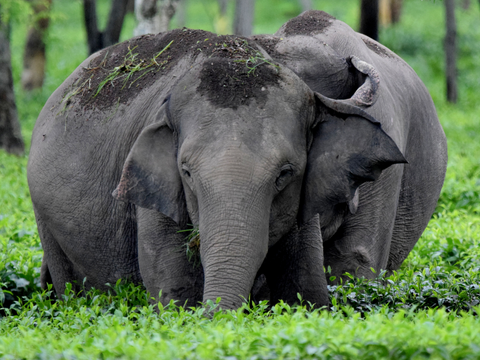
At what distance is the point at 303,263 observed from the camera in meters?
5.15

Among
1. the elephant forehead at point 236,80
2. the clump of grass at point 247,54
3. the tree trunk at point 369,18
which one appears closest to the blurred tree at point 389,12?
the tree trunk at point 369,18

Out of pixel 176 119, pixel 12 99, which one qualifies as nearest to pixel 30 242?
pixel 176 119

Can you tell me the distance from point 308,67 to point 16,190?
6047 millimetres

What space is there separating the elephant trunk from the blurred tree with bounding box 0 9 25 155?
10114 mm

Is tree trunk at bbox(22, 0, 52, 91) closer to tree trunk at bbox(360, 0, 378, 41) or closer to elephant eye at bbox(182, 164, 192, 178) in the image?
tree trunk at bbox(360, 0, 378, 41)

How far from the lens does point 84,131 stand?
5742 mm

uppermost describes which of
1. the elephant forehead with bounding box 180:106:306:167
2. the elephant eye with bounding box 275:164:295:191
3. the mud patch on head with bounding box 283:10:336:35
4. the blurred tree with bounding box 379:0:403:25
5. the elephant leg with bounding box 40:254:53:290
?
the blurred tree with bounding box 379:0:403:25

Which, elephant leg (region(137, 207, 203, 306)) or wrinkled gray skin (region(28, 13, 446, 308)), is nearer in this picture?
wrinkled gray skin (region(28, 13, 446, 308))

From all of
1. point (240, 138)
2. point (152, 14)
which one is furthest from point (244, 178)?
point (152, 14)

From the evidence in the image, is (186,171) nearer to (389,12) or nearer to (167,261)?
(167,261)

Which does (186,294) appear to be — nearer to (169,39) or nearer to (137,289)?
(137,289)

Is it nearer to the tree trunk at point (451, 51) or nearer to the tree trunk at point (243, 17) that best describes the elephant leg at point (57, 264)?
the tree trunk at point (243, 17)

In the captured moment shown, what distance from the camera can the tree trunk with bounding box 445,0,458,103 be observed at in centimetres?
1878

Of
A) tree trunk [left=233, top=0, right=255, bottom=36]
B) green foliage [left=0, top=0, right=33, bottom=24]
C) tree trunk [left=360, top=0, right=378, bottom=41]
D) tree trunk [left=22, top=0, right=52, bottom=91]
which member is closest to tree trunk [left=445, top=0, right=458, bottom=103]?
tree trunk [left=233, top=0, right=255, bottom=36]
